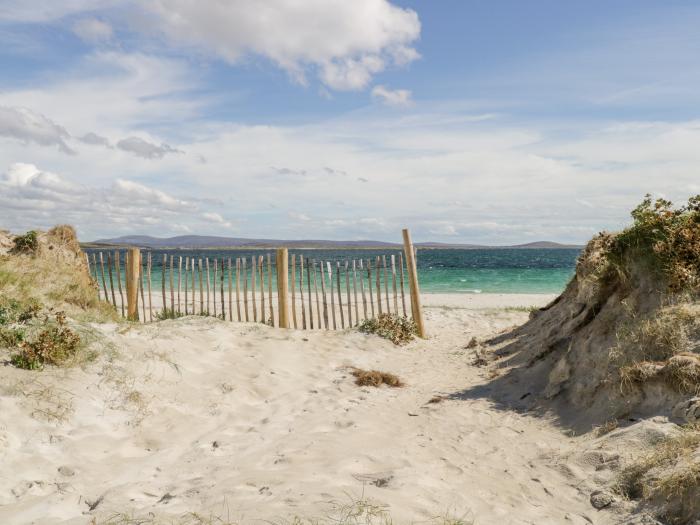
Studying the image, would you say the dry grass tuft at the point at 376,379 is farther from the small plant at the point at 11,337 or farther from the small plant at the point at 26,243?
the small plant at the point at 26,243

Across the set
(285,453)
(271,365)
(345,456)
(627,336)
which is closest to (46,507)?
(285,453)

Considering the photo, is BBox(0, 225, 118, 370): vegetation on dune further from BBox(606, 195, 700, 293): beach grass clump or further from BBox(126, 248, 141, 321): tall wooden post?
BBox(606, 195, 700, 293): beach grass clump

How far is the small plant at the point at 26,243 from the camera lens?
11.0 m

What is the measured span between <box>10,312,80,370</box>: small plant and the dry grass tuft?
395 centimetres

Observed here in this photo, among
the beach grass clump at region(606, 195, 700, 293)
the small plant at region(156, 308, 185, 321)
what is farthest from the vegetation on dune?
the beach grass clump at region(606, 195, 700, 293)

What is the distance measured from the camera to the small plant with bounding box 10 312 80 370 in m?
5.88

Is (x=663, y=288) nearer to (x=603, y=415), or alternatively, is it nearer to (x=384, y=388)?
(x=603, y=415)

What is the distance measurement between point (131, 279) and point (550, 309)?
9280 mm

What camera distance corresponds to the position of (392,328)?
10.8 meters

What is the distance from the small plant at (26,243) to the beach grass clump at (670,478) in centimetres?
1161

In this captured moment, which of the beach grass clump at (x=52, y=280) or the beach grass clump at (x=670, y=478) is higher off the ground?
the beach grass clump at (x=52, y=280)

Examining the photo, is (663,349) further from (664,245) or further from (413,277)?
(413,277)

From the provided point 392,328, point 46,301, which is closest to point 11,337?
point 46,301

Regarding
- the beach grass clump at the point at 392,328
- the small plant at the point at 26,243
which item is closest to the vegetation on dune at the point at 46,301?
the small plant at the point at 26,243
